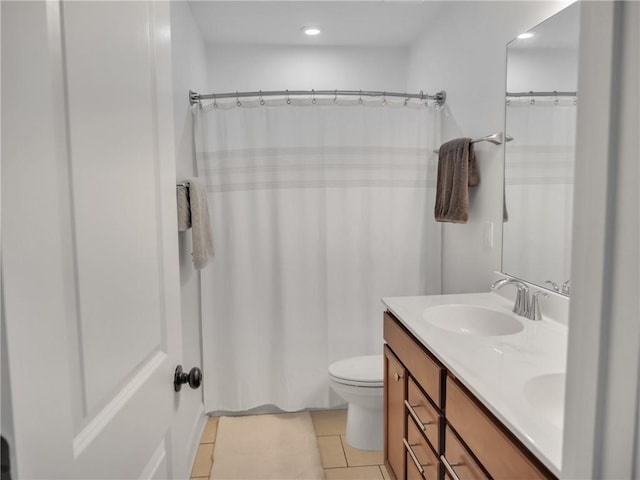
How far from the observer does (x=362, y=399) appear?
7.46 ft

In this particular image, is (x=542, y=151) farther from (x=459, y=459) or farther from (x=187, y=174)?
(x=187, y=174)

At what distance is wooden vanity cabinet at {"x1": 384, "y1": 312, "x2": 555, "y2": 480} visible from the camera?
994 mm

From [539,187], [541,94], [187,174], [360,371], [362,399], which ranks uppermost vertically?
[541,94]

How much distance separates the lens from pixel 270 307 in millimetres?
2648

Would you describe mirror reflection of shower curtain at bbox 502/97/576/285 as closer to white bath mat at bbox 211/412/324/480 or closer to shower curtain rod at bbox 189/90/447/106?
shower curtain rod at bbox 189/90/447/106

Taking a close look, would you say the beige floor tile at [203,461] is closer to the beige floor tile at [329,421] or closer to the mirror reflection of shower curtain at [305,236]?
the mirror reflection of shower curtain at [305,236]

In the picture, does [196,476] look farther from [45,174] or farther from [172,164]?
[45,174]

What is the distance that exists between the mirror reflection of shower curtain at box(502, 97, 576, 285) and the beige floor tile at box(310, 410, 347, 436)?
4.50 feet

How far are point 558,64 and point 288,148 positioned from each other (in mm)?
1452

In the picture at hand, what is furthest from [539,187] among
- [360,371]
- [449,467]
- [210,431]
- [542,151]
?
[210,431]

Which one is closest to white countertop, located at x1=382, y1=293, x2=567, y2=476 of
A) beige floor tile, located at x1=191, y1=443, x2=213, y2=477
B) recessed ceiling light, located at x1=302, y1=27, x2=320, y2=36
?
beige floor tile, located at x1=191, y1=443, x2=213, y2=477

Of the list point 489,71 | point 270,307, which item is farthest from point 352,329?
point 489,71

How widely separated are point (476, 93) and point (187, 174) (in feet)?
5.26

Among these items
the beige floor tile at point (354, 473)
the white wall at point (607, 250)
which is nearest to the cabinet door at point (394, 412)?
the beige floor tile at point (354, 473)
